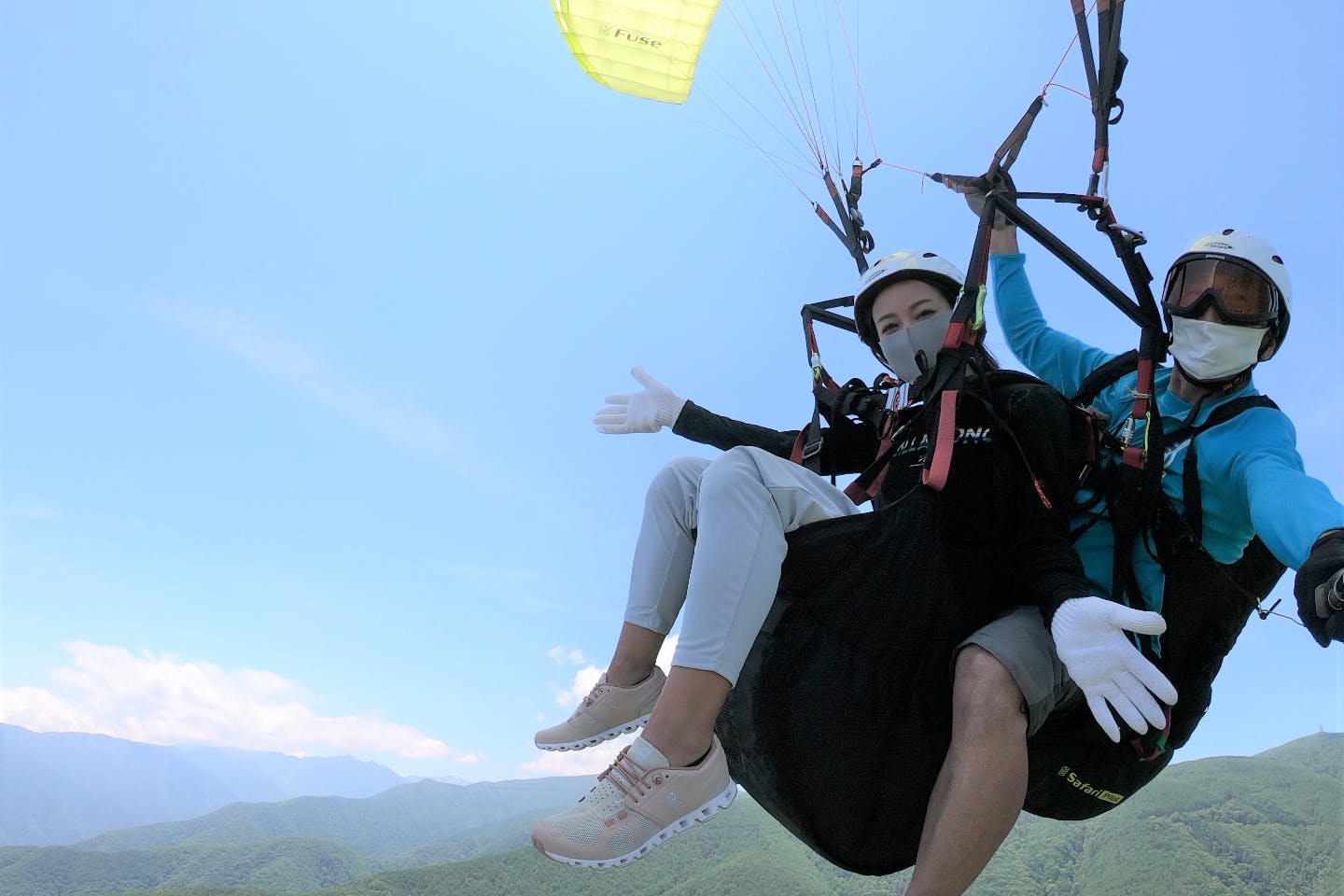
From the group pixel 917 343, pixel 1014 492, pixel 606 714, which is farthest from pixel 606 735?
pixel 917 343

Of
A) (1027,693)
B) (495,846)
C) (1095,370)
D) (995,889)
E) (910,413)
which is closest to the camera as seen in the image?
(1027,693)

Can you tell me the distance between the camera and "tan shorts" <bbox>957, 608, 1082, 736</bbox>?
211 centimetres

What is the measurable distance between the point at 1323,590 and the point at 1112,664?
0.44m

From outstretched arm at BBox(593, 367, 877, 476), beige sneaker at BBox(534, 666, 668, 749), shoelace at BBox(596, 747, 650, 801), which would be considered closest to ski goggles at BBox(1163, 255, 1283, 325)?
outstretched arm at BBox(593, 367, 877, 476)

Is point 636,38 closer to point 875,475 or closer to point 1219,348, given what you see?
point 875,475

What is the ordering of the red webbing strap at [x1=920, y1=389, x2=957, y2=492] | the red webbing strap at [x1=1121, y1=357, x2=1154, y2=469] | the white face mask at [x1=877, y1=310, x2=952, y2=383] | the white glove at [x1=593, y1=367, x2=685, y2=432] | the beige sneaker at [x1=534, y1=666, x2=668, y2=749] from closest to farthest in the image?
the red webbing strap at [x1=920, y1=389, x2=957, y2=492] < the red webbing strap at [x1=1121, y1=357, x2=1154, y2=469] < the beige sneaker at [x1=534, y1=666, x2=668, y2=749] < the white face mask at [x1=877, y1=310, x2=952, y2=383] < the white glove at [x1=593, y1=367, x2=685, y2=432]

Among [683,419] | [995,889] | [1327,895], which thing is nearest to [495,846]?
[995,889]

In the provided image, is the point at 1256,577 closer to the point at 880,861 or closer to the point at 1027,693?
the point at 1027,693

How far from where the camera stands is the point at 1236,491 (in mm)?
2322

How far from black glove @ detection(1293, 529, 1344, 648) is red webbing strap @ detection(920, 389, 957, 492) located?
0.75 meters

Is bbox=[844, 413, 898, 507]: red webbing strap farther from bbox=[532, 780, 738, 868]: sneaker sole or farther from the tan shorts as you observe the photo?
bbox=[532, 780, 738, 868]: sneaker sole

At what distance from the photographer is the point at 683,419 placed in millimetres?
3084

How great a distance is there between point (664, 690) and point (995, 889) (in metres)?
120

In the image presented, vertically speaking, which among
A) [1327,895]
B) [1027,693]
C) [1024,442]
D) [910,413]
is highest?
[910,413]
